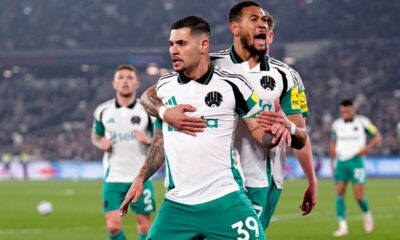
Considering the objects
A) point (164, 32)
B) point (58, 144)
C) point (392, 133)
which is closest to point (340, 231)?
point (392, 133)

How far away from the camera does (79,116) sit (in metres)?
55.3

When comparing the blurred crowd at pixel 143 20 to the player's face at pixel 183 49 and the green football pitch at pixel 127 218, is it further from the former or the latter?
the player's face at pixel 183 49

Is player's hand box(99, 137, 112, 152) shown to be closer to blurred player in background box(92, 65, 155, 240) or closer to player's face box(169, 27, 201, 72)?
blurred player in background box(92, 65, 155, 240)

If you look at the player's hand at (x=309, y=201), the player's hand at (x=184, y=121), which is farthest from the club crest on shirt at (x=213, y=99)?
the player's hand at (x=309, y=201)

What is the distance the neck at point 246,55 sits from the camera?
7047mm

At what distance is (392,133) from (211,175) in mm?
38842

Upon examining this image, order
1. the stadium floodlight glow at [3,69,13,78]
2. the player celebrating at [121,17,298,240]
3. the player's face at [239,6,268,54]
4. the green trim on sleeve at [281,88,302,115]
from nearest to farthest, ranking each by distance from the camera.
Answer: the player celebrating at [121,17,298,240]
the player's face at [239,6,268,54]
the green trim on sleeve at [281,88,302,115]
the stadium floodlight glow at [3,69,13,78]

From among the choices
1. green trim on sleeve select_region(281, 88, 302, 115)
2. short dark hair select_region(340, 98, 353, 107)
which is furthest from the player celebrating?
short dark hair select_region(340, 98, 353, 107)

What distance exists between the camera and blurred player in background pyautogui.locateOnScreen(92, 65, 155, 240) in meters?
11.4

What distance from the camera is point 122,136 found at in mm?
11641

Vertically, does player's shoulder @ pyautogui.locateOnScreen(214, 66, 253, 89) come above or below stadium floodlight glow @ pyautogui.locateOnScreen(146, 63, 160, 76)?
above

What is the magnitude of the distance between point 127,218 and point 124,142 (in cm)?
830

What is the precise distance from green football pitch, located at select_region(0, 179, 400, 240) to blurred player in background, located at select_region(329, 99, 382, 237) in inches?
25.4

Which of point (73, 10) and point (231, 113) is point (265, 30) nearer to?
point (231, 113)
